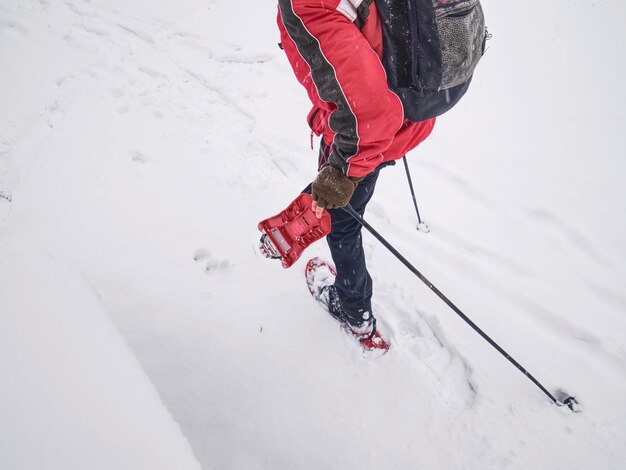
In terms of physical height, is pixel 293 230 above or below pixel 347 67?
below

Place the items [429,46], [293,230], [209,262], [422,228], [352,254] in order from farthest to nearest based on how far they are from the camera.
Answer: [422,228] → [209,262] → [352,254] → [293,230] → [429,46]

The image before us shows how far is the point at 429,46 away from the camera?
1.10 metres

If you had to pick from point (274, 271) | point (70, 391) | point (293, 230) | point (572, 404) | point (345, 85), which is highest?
point (345, 85)

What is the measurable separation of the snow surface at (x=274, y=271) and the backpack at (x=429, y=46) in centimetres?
142

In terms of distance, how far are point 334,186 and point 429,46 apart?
60 cm

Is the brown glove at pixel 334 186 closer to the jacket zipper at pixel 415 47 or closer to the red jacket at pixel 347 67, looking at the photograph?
the red jacket at pixel 347 67

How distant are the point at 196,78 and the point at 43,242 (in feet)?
10.0

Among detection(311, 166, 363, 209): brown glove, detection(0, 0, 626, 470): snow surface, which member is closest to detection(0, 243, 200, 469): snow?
detection(0, 0, 626, 470): snow surface

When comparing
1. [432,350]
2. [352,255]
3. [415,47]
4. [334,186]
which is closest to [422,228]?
[432,350]

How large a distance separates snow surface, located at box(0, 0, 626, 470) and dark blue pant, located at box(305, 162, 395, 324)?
0.34 meters

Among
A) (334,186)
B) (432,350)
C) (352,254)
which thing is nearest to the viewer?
(334,186)

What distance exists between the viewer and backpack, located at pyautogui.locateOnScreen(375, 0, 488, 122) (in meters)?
1.07

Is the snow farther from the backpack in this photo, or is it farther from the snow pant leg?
the backpack

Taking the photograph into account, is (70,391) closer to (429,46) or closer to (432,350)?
(429,46)
